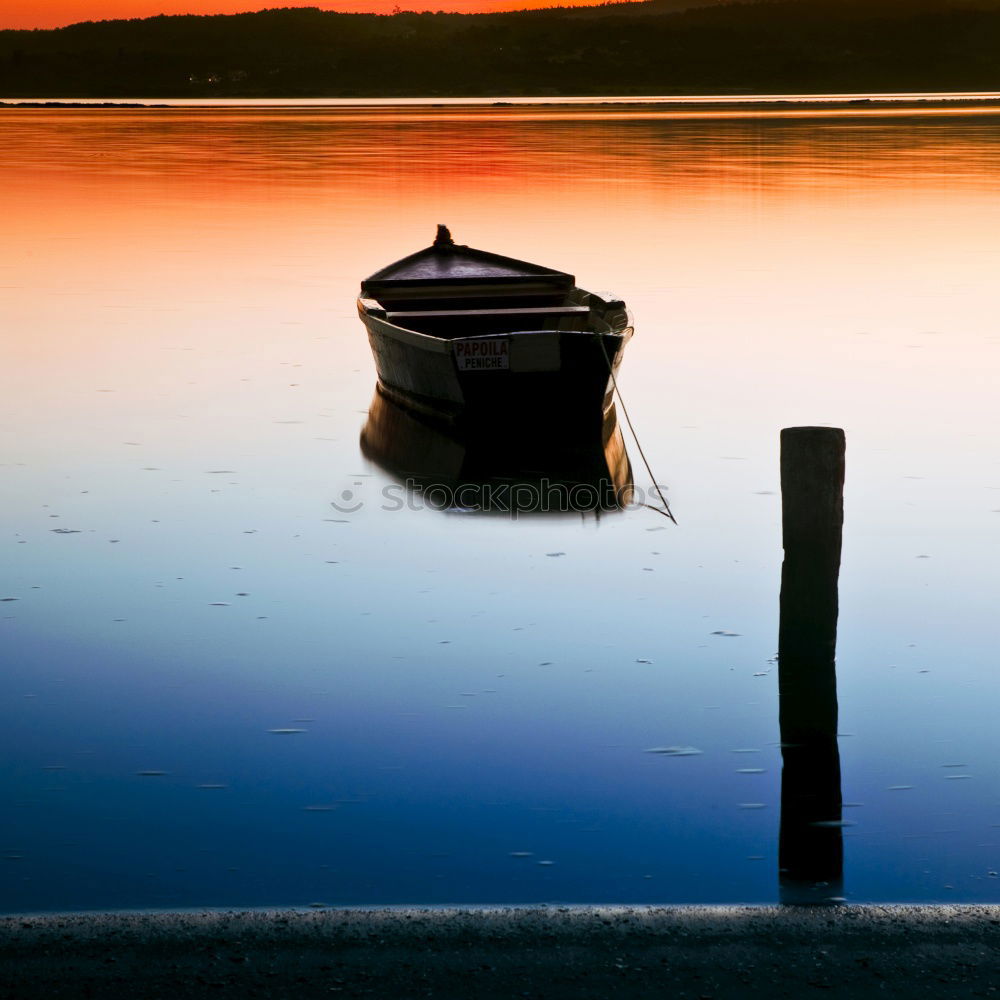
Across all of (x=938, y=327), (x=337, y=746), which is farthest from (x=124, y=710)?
(x=938, y=327)

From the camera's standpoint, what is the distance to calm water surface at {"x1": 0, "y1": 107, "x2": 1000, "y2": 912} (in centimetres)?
580

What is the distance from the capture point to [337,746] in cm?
682

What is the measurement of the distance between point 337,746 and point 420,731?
0.44m

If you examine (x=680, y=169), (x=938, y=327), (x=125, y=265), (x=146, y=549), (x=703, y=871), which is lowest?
(x=703, y=871)

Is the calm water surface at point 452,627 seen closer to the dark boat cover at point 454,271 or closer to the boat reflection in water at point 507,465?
the boat reflection in water at point 507,465

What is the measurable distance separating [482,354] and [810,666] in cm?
646

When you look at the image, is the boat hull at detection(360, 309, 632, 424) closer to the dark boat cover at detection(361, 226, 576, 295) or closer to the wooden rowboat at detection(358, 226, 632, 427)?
the wooden rowboat at detection(358, 226, 632, 427)

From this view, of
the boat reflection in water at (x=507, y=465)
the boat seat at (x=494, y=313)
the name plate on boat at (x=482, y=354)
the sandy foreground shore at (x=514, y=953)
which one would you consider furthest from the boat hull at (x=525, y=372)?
the sandy foreground shore at (x=514, y=953)

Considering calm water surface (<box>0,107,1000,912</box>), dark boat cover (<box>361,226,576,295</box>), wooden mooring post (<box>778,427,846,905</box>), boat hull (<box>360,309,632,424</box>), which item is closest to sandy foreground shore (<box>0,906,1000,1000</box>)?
calm water surface (<box>0,107,1000,912</box>)

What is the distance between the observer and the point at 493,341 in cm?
1254

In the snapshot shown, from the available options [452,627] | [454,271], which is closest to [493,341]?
[452,627]

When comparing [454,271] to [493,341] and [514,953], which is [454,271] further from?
[514,953]

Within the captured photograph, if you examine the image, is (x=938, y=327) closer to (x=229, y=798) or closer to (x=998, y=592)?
(x=998, y=592)

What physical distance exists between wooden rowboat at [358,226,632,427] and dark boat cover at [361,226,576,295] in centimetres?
2
